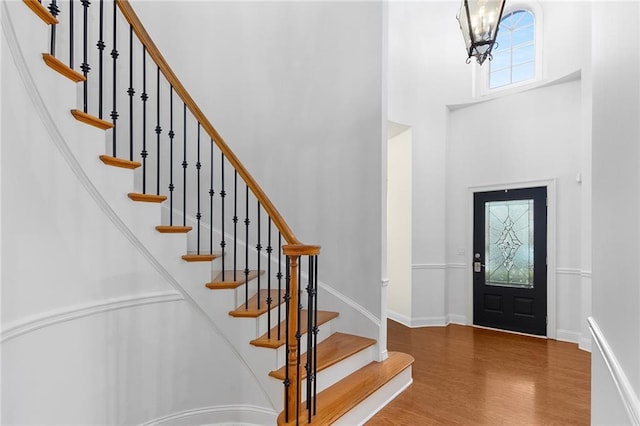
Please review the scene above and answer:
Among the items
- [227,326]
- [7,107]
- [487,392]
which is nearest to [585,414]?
[487,392]

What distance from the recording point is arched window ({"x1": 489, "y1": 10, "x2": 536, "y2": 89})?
4848 mm

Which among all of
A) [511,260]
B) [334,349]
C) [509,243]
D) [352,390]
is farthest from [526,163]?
[352,390]

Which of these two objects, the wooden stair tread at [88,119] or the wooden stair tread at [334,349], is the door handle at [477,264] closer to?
the wooden stair tread at [334,349]

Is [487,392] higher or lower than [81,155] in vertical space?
lower

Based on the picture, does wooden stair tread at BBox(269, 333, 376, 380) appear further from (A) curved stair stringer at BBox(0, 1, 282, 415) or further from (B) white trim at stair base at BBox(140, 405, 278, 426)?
(B) white trim at stair base at BBox(140, 405, 278, 426)

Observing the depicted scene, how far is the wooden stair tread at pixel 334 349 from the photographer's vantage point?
2.44m

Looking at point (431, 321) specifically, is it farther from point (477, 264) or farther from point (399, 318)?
point (477, 264)

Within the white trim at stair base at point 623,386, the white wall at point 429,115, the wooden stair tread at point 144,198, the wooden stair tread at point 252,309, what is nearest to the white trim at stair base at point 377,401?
the wooden stair tread at point 252,309

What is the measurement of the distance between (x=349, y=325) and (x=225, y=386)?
4.28ft

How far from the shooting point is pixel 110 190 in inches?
81.9

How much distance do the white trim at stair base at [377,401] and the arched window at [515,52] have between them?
4299mm

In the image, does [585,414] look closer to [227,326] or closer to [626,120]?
[626,120]

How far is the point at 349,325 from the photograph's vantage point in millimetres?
3402

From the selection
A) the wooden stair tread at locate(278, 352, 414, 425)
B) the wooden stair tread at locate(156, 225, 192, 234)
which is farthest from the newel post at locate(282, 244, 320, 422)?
the wooden stair tread at locate(156, 225, 192, 234)
